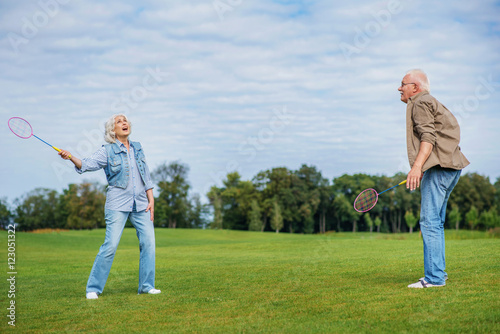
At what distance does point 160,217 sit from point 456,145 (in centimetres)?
8808

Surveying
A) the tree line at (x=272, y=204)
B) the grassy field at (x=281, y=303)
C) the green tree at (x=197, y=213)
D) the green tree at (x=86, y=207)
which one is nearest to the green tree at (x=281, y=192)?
the tree line at (x=272, y=204)

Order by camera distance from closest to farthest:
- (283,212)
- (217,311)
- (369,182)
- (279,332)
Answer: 1. (279,332)
2. (217,311)
3. (283,212)
4. (369,182)

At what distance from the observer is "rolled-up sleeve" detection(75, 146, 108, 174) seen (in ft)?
24.9

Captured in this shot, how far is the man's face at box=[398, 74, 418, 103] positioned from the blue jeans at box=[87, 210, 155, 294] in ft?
14.8

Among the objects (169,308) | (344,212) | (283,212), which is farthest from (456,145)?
(344,212)

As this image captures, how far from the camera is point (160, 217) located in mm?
92125

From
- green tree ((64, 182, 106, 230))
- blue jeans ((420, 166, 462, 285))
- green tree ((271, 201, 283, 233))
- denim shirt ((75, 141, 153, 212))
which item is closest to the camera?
blue jeans ((420, 166, 462, 285))

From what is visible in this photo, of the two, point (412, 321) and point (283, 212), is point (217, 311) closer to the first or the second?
point (412, 321)

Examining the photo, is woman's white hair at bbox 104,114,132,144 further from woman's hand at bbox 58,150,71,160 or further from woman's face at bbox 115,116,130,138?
woman's hand at bbox 58,150,71,160

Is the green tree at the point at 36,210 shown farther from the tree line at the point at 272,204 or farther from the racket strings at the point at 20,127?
the racket strings at the point at 20,127

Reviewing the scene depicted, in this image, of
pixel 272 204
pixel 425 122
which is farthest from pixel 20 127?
pixel 272 204

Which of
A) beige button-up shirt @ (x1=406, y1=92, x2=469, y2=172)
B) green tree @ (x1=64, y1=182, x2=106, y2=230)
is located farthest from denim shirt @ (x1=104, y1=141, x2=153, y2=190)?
green tree @ (x1=64, y1=182, x2=106, y2=230)

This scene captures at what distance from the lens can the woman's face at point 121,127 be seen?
8031 millimetres

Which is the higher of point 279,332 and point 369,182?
point 369,182
